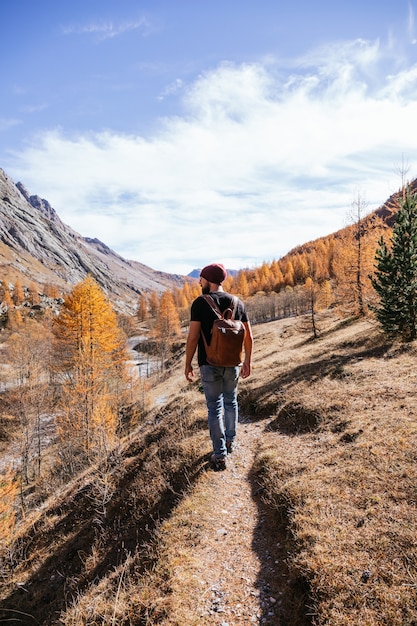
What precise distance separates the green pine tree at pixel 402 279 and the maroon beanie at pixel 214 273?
51.3 ft

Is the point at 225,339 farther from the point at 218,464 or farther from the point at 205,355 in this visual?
the point at 218,464

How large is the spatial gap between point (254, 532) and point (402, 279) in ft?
56.7

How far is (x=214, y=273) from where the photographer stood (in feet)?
20.4

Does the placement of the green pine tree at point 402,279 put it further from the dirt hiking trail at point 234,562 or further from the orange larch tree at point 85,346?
the orange larch tree at point 85,346

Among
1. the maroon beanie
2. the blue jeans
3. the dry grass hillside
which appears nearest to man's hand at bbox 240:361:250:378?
the blue jeans

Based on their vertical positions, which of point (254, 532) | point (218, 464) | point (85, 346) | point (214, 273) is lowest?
point (254, 532)

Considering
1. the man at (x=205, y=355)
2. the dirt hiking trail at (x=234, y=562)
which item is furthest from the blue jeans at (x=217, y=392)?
the dirt hiking trail at (x=234, y=562)

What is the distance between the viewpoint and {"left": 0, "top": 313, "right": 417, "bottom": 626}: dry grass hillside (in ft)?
12.2

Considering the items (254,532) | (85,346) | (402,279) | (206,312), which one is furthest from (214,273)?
(85,346)

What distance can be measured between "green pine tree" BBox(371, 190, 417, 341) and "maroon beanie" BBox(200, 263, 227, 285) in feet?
51.3

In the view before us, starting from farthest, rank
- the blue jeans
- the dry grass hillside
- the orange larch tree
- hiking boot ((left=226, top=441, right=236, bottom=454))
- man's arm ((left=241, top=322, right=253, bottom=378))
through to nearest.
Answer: the orange larch tree < hiking boot ((left=226, top=441, right=236, bottom=454)) < man's arm ((left=241, top=322, right=253, bottom=378)) < the blue jeans < the dry grass hillside

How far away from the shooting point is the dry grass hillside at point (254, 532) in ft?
12.2

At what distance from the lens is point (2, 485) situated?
21828mm

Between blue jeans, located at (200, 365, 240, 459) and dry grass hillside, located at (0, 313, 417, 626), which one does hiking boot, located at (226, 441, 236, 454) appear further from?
blue jeans, located at (200, 365, 240, 459)
